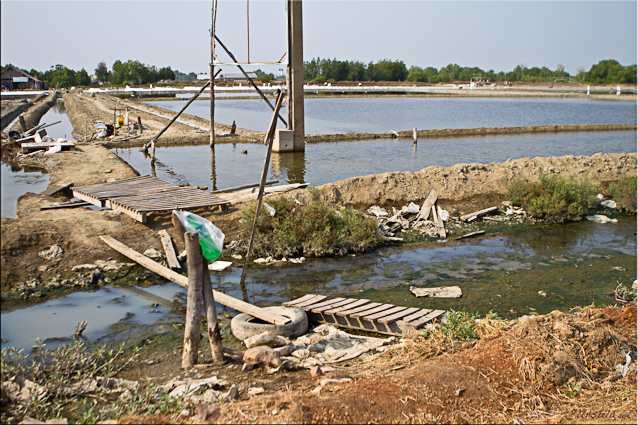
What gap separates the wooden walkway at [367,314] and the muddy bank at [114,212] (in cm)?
391

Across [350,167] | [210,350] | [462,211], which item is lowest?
[210,350]

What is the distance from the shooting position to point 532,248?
11609 millimetres

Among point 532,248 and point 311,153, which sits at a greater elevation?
point 311,153

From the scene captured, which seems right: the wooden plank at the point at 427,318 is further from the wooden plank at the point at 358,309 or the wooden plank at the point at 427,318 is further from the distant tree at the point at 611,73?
the distant tree at the point at 611,73

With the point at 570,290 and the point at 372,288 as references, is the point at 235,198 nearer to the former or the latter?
the point at 372,288

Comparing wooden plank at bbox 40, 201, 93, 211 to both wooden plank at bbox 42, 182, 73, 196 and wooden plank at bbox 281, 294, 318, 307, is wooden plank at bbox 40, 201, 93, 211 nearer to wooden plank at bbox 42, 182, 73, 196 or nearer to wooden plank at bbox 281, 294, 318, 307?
wooden plank at bbox 42, 182, 73, 196

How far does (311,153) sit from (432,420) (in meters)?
19.4

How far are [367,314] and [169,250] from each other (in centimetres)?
452

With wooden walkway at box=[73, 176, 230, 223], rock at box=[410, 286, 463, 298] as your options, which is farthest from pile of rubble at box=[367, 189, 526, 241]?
wooden walkway at box=[73, 176, 230, 223]

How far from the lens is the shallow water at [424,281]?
7.58m

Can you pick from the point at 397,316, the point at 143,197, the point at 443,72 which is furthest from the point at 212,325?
the point at 443,72

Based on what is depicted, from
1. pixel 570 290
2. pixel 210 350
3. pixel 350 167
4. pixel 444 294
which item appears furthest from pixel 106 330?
pixel 350 167

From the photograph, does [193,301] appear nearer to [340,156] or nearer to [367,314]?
[367,314]

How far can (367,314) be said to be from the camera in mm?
7324
